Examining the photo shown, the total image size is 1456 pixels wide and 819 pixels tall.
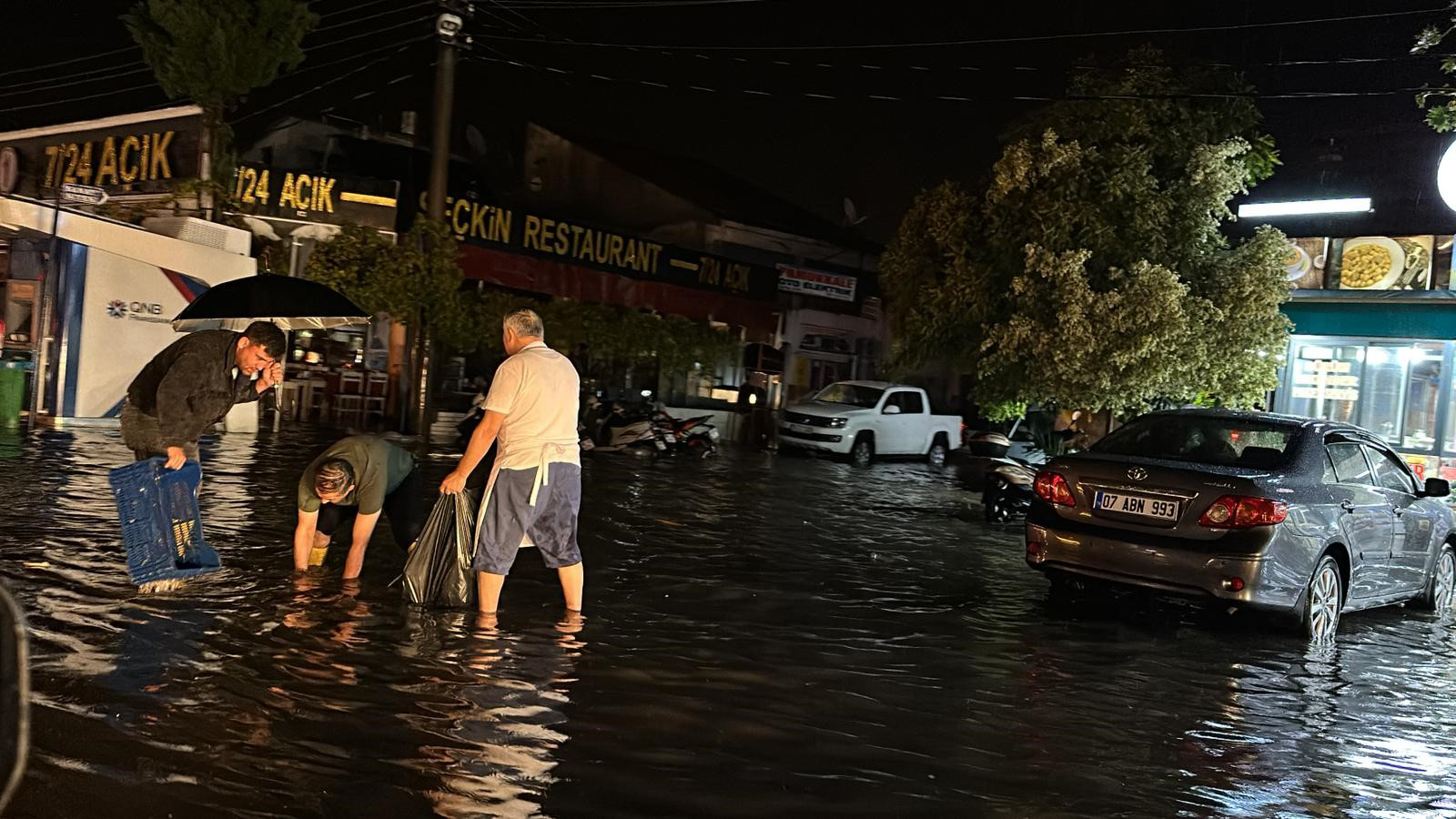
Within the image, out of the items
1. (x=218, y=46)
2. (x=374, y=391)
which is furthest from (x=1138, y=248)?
(x=218, y=46)

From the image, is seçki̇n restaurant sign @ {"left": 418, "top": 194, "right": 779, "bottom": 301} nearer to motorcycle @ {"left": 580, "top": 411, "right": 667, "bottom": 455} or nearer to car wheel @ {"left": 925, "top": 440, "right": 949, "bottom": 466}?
motorcycle @ {"left": 580, "top": 411, "right": 667, "bottom": 455}

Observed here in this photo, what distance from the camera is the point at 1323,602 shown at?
9211 millimetres

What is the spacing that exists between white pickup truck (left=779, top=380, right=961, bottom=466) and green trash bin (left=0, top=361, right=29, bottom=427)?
14416 mm

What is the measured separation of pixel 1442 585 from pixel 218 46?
1944 centimetres

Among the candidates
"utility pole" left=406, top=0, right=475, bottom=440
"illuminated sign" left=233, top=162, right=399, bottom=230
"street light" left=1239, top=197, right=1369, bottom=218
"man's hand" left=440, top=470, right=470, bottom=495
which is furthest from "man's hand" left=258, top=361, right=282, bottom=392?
"street light" left=1239, top=197, right=1369, bottom=218

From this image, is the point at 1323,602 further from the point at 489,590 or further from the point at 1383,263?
the point at 1383,263

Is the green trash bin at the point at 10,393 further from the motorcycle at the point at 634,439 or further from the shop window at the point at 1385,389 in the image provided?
the shop window at the point at 1385,389

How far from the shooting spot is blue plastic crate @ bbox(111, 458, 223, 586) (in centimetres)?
728

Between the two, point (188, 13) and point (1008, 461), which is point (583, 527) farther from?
point (188, 13)

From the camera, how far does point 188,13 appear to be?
71.9 feet

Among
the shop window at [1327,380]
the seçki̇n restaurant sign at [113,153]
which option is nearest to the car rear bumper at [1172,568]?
the shop window at [1327,380]

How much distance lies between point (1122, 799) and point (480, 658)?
3133 mm

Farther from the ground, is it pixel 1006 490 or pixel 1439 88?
pixel 1439 88

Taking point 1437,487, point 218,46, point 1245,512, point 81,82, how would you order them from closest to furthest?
point 1245,512
point 1437,487
point 218,46
point 81,82
